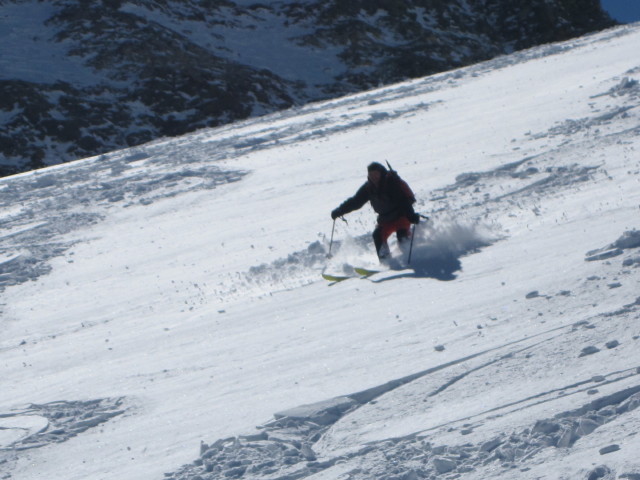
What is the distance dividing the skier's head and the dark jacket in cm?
3

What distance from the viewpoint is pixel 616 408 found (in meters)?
3.65

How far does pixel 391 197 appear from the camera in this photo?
25.2 feet

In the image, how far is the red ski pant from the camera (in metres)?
7.67

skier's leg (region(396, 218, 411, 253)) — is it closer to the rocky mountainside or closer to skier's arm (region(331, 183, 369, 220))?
skier's arm (region(331, 183, 369, 220))

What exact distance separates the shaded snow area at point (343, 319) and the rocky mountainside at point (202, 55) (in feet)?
72.4

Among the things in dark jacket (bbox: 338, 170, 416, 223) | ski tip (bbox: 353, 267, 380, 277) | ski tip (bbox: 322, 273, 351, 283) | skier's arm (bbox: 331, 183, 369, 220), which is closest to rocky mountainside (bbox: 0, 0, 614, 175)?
skier's arm (bbox: 331, 183, 369, 220)

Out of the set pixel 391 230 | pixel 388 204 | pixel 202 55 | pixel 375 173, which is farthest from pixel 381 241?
pixel 202 55

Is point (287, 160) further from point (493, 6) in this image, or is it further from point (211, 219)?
point (493, 6)

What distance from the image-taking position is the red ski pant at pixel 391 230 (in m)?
7.67

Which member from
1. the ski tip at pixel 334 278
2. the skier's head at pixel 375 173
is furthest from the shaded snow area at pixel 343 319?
the skier's head at pixel 375 173

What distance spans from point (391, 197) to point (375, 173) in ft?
0.82

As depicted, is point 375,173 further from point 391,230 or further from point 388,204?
point 391,230

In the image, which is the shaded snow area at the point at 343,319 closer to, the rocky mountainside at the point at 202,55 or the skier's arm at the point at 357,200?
the skier's arm at the point at 357,200

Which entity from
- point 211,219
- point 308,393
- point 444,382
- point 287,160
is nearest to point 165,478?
point 308,393
